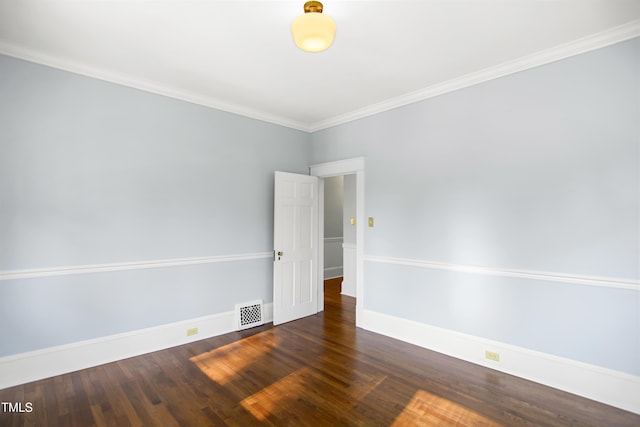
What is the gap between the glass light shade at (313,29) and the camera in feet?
6.35

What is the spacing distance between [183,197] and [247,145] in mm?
1116

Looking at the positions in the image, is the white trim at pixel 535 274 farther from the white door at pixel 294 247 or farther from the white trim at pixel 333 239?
the white trim at pixel 333 239

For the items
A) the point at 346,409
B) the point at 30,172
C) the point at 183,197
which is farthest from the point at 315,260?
the point at 30,172

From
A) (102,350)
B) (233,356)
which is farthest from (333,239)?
(102,350)

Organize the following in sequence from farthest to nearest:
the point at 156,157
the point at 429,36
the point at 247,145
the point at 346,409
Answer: the point at 247,145
the point at 156,157
the point at 429,36
the point at 346,409

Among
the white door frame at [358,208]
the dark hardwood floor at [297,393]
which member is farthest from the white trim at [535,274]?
the dark hardwood floor at [297,393]

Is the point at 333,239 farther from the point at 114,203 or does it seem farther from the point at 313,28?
the point at 313,28

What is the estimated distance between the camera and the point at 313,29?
6.37ft

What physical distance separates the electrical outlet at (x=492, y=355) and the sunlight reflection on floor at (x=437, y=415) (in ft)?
2.72

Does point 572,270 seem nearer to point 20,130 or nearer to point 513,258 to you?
point 513,258

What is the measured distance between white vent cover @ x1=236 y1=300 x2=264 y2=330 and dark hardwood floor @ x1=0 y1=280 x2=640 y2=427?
556 millimetres

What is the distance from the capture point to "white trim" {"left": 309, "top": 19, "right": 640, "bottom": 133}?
237 cm

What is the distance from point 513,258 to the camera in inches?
112

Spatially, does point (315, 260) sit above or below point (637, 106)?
below
